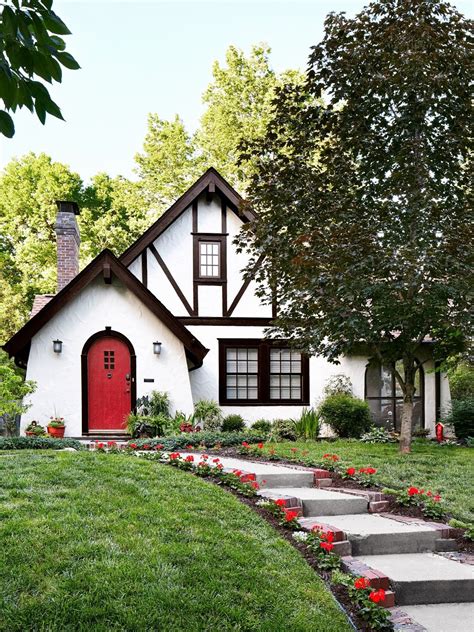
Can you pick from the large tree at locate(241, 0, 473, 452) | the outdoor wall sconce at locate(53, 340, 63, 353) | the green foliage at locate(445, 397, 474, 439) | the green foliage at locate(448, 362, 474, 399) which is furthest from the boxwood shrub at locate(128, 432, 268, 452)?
the green foliage at locate(448, 362, 474, 399)

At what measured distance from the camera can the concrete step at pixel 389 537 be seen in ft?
17.6

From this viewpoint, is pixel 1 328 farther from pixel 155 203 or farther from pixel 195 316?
pixel 195 316

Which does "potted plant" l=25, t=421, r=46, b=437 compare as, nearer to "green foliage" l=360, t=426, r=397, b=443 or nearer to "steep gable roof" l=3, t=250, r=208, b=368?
"steep gable roof" l=3, t=250, r=208, b=368

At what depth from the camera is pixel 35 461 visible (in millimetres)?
7520

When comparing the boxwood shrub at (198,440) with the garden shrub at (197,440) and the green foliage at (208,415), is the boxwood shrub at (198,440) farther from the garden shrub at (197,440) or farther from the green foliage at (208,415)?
the green foliage at (208,415)

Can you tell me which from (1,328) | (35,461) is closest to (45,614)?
(35,461)

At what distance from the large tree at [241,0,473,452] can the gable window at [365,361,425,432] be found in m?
5.98

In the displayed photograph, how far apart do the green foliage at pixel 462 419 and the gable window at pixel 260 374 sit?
375 centimetres

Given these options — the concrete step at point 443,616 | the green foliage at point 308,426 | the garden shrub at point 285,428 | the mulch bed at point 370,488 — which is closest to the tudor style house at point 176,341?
the garden shrub at point 285,428

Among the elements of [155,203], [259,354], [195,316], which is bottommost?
[259,354]

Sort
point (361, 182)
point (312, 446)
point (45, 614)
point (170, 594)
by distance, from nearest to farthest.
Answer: point (45, 614), point (170, 594), point (361, 182), point (312, 446)

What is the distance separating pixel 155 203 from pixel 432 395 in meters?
17.0

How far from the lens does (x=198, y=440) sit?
11242 millimetres

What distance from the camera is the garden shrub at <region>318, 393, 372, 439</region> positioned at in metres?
15.0
